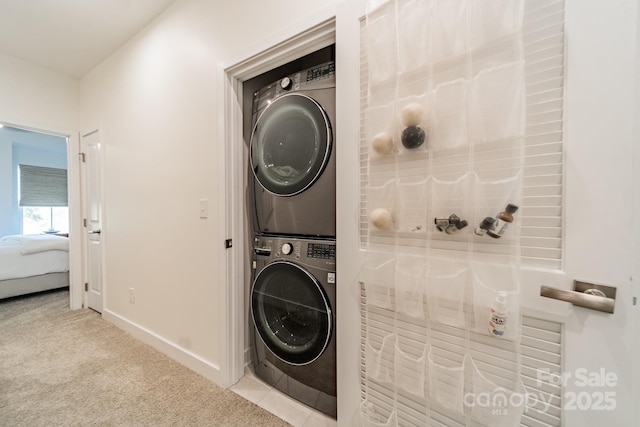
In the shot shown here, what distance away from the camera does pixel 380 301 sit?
909 millimetres

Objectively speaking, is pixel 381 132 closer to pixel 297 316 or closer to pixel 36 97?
pixel 297 316

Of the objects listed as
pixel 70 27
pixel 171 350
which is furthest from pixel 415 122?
pixel 70 27

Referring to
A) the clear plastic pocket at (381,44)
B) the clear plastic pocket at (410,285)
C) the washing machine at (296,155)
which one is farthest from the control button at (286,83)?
the clear plastic pocket at (410,285)

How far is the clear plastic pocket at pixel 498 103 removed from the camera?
2.12 ft

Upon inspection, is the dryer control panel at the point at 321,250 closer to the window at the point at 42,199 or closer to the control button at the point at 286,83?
the control button at the point at 286,83

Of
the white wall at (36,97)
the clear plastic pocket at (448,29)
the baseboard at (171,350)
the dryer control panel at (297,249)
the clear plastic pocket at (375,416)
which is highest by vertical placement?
the white wall at (36,97)

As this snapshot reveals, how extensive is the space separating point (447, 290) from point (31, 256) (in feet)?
15.2

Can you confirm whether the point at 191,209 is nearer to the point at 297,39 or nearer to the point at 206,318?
the point at 206,318

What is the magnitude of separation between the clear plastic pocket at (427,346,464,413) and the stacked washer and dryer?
0.49 m

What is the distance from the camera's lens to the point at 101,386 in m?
1.45

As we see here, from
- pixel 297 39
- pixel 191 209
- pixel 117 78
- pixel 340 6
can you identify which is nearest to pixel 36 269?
pixel 117 78

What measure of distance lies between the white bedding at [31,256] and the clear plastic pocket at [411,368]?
14.4 feet

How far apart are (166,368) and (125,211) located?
1.41 m

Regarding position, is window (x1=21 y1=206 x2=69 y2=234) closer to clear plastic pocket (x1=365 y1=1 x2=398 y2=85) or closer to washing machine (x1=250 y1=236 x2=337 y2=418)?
washing machine (x1=250 y1=236 x2=337 y2=418)
